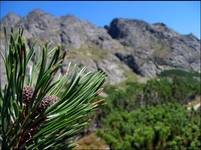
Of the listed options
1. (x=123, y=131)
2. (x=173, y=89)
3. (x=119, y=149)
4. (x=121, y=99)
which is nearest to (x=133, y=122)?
(x=123, y=131)

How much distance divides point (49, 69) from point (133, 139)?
58333 millimetres

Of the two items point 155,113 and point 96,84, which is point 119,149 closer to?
point 155,113

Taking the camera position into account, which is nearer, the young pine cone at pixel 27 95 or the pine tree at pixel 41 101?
the pine tree at pixel 41 101

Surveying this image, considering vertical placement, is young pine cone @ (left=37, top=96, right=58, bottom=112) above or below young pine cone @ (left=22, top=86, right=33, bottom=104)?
below

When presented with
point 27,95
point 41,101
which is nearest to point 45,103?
point 41,101

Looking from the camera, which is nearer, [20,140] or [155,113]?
[20,140]

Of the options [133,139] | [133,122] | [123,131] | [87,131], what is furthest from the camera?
[87,131]

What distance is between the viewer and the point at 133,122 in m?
88.9

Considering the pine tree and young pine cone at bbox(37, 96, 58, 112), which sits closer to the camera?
the pine tree

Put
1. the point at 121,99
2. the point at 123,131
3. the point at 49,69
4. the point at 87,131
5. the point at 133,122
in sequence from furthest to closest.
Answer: the point at 121,99, the point at 87,131, the point at 133,122, the point at 123,131, the point at 49,69

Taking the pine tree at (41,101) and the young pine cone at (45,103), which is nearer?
→ the pine tree at (41,101)

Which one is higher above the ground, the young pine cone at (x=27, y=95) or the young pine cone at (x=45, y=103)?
the young pine cone at (x=27, y=95)

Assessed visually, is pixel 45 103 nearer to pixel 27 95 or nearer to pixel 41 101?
pixel 41 101

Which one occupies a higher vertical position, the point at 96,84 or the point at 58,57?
the point at 58,57
